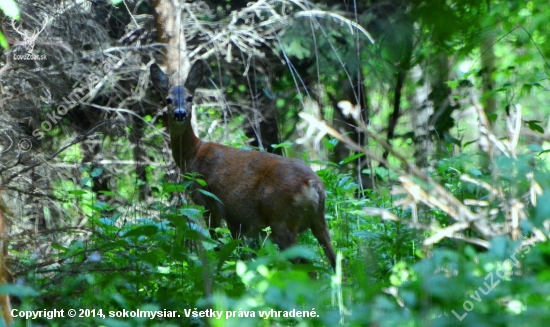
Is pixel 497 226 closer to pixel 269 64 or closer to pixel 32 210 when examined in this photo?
pixel 32 210

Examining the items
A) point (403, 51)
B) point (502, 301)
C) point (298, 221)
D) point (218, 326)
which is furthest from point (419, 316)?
point (298, 221)

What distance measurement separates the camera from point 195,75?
7.92m

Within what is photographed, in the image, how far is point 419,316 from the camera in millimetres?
2432

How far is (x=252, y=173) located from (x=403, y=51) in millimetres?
2762

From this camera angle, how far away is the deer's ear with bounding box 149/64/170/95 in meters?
7.81

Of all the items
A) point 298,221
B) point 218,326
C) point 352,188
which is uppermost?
point 352,188

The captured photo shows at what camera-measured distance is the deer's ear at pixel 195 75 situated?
25.7 ft

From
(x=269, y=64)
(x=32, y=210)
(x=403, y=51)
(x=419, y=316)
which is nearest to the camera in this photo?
(x=419, y=316)

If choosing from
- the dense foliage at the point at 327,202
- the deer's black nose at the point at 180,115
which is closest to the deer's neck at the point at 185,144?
the deer's black nose at the point at 180,115

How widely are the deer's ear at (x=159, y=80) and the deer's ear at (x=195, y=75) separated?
9.2 inches
